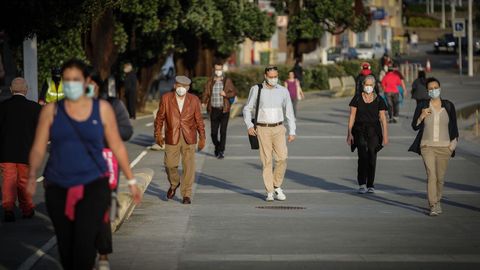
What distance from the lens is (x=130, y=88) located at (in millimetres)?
36375

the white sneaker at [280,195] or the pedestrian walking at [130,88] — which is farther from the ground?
the pedestrian walking at [130,88]

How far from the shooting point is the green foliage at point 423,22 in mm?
158375

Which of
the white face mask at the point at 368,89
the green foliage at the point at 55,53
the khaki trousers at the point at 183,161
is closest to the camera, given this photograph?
the khaki trousers at the point at 183,161

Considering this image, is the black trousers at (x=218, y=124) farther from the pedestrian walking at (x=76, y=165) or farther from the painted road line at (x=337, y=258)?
the pedestrian walking at (x=76, y=165)

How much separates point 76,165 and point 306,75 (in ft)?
149

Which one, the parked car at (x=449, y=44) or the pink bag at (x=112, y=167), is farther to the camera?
the parked car at (x=449, y=44)

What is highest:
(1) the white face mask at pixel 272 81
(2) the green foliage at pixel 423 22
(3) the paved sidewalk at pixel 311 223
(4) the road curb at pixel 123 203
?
(2) the green foliage at pixel 423 22

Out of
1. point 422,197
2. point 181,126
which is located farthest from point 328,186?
point 181,126

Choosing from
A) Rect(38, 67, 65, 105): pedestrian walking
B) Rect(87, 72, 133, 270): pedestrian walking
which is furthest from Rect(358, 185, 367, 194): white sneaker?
Rect(87, 72, 133, 270): pedestrian walking

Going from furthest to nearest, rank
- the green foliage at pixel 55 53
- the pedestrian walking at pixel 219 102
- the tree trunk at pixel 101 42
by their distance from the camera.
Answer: the tree trunk at pixel 101 42 → the green foliage at pixel 55 53 → the pedestrian walking at pixel 219 102

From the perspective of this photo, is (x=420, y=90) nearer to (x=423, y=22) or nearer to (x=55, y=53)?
(x=55, y=53)

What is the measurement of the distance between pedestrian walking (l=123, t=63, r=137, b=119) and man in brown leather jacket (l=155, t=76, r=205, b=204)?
1924 centimetres

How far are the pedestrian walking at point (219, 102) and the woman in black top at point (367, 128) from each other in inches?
230

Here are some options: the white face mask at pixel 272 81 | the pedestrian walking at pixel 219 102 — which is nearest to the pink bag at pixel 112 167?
the white face mask at pixel 272 81
